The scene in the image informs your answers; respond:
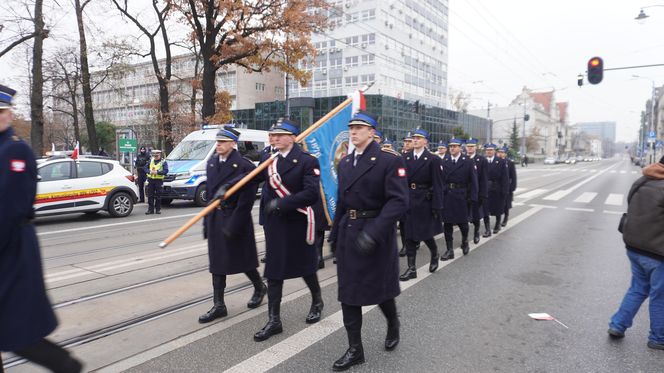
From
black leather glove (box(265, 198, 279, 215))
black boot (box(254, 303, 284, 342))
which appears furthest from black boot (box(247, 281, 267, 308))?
black leather glove (box(265, 198, 279, 215))

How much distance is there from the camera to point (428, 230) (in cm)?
648

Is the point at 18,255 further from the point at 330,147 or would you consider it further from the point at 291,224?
the point at 330,147

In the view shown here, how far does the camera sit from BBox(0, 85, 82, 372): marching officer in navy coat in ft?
8.14

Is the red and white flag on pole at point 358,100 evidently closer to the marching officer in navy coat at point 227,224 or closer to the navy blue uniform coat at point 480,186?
the marching officer in navy coat at point 227,224

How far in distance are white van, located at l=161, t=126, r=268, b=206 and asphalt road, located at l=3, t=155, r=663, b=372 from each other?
5363 mm

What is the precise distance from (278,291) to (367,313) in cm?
116

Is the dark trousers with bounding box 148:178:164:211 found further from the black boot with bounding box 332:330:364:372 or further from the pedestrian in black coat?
the black boot with bounding box 332:330:364:372

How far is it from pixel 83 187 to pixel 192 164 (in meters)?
3.64

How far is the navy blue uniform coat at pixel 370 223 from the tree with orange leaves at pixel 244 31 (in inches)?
656

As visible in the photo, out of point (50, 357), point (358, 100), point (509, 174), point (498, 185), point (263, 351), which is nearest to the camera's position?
point (50, 357)

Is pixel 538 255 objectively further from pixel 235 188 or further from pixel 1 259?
pixel 1 259

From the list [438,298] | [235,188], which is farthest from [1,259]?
[438,298]

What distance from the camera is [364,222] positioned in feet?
11.9

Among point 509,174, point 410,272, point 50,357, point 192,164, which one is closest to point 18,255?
point 50,357
